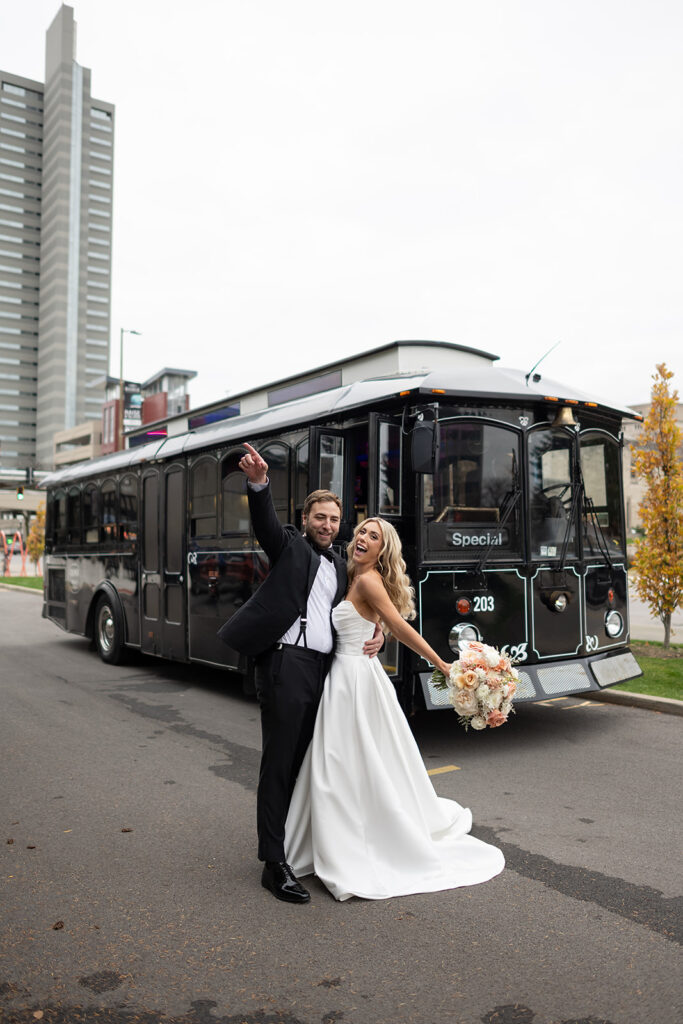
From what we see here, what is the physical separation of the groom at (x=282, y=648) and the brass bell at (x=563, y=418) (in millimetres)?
3657

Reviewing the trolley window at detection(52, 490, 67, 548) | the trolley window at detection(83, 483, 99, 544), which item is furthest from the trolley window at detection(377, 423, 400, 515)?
the trolley window at detection(52, 490, 67, 548)

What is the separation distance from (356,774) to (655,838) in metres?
1.92

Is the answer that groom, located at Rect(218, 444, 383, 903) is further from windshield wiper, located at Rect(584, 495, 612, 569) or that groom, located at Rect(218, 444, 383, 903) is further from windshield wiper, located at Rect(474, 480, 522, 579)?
windshield wiper, located at Rect(584, 495, 612, 569)

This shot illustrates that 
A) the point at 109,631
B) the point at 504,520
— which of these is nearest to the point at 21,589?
the point at 109,631

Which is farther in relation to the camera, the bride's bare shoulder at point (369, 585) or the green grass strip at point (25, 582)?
the green grass strip at point (25, 582)

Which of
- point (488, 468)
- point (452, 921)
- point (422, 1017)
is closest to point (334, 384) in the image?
point (488, 468)

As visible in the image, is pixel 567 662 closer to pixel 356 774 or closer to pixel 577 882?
pixel 577 882

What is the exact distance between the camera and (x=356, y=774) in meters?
3.98

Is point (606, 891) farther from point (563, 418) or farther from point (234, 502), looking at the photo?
point (234, 502)

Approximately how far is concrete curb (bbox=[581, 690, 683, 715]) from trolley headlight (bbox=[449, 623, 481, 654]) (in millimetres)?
1803

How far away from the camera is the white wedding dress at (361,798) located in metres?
3.93

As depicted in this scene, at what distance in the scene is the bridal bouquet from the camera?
4094 mm

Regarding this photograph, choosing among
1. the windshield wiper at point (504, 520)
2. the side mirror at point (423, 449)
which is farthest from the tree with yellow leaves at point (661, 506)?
the side mirror at point (423, 449)

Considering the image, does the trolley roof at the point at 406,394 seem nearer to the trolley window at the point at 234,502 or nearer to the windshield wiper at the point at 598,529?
the trolley window at the point at 234,502
